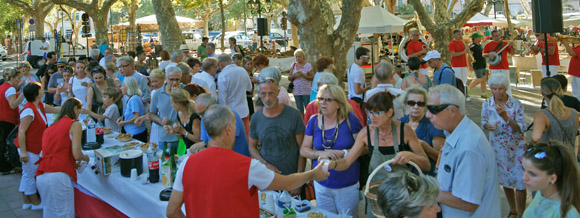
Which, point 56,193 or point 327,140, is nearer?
point 327,140

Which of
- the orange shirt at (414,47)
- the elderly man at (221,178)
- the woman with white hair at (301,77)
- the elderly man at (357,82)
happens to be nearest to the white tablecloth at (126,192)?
the elderly man at (221,178)

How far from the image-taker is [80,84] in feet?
23.9

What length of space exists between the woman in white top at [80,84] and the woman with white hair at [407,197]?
20.8ft

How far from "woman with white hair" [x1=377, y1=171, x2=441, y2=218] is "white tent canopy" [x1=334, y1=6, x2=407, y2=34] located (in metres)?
12.4

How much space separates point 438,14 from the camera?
604 inches

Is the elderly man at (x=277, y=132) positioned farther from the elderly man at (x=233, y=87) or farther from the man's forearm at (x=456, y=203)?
the elderly man at (x=233, y=87)

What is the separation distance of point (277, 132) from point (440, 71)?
342cm

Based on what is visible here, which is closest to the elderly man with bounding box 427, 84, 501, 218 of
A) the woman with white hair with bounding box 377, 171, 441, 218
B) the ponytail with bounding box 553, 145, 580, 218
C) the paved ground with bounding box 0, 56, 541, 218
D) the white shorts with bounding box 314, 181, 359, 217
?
the ponytail with bounding box 553, 145, 580, 218

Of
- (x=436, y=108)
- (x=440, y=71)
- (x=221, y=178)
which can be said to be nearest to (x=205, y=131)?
(x=221, y=178)

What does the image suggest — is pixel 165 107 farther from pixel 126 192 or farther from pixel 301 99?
pixel 301 99

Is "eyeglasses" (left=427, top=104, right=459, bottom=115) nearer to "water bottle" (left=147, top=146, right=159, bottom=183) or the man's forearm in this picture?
the man's forearm

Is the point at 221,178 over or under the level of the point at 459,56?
under

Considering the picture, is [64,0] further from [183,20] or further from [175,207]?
[175,207]

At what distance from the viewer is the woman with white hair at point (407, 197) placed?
1868 millimetres
